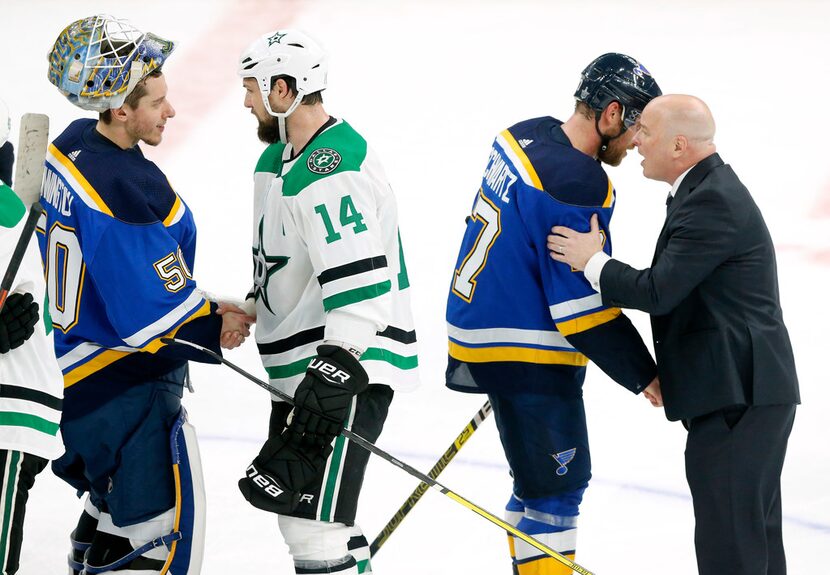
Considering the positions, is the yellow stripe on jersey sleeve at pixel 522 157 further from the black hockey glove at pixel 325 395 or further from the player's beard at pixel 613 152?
the black hockey glove at pixel 325 395

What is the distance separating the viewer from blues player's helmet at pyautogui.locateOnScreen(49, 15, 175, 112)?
2.37 metres

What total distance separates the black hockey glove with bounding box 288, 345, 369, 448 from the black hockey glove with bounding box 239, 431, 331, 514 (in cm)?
4

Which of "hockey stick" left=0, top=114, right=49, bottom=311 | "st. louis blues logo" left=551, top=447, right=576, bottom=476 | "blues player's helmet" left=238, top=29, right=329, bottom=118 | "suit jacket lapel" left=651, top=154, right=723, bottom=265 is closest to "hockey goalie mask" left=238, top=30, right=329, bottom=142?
"blues player's helmet" left=238, top=29, right=329, bottom=118

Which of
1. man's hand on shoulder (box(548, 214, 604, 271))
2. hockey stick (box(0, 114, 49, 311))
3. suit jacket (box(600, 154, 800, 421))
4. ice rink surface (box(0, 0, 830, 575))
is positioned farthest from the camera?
ice rink surface (box(0, 0, 830, 575))

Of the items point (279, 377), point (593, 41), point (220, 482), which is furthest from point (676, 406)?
point (593, 41)

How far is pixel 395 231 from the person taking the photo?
2.39 metres

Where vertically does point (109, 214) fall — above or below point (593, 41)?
below

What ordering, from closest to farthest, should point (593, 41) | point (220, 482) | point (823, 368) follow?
point (220, 482)
point (823, 368)
point (593, 41)

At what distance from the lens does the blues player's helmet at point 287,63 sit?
7.61ft

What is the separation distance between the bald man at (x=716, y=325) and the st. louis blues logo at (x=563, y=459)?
27 centimetres

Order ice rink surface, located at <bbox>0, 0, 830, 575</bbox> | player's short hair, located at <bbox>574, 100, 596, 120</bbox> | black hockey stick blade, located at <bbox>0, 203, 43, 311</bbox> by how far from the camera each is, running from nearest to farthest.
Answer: black hockey stick blade, located at <bbox>0, 203, 43, 311</bbox>, player's short hair, located at <bbox>574, 100, 596, 120</bbox>, ice rink surface, located at <bbox>0, 0, 830, 575</bbox>

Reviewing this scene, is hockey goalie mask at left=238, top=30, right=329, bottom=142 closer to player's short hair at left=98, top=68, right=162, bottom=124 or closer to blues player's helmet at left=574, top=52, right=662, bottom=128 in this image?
player's short hair at left=98, top=68, right=162, bottom=124

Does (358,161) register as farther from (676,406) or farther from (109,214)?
(676,406)

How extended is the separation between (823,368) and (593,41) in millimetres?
2752
